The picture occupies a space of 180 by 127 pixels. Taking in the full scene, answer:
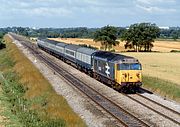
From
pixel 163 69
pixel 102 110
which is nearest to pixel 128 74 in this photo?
pixel 102 110

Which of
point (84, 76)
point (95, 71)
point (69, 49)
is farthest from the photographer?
point (69, 49)

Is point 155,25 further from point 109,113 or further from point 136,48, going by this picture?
point 109,113

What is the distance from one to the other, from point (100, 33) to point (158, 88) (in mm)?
89200

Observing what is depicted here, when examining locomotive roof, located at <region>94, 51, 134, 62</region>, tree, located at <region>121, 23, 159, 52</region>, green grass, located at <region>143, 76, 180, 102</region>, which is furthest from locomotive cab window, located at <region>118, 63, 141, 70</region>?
tree, located at <region>121, 23, 159, 52</region>

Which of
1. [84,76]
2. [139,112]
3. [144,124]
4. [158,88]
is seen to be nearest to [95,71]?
[84,76]

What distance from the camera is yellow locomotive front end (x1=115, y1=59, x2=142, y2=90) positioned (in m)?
34.8

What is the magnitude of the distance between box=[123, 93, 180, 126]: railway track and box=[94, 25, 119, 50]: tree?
89.4 metres

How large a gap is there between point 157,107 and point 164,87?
24.8 feet

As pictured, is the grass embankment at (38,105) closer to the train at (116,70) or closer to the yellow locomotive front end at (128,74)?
the train at (116,70)

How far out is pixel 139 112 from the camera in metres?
27.3

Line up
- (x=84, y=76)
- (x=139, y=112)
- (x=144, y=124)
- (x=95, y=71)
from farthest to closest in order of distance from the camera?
(x=84, y=76) → (x=95, y=71) → (x=139, y=112) → (x=144, y=124)

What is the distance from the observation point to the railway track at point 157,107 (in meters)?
25.6

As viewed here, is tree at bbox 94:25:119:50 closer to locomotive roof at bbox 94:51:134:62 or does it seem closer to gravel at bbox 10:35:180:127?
locomotive roof at bbox 94:51:134:62

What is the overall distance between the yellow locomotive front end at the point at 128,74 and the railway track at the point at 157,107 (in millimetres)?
934
